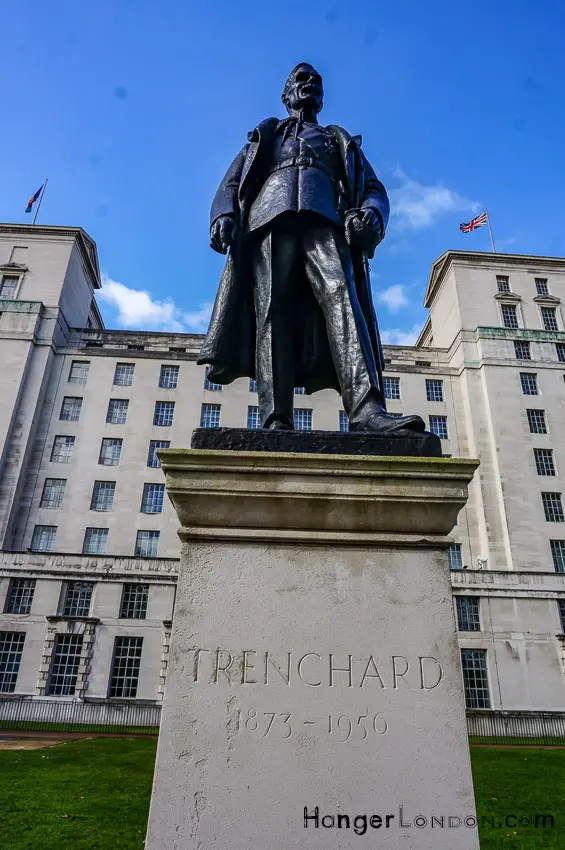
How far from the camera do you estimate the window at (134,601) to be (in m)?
39.8

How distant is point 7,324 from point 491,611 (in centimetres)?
4326

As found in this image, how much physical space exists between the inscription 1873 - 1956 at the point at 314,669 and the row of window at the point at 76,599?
39.6 metres

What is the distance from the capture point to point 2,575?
39625 millimetres

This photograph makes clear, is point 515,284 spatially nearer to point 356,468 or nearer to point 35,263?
point 35,263

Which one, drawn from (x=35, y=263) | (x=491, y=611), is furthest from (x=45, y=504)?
(x=491, y=611)

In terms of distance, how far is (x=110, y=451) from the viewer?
4628cm

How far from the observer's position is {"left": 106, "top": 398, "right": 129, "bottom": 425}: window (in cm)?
4747

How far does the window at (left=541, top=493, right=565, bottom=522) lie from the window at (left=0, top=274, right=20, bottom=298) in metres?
46.6

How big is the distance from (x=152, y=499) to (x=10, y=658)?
1392cm

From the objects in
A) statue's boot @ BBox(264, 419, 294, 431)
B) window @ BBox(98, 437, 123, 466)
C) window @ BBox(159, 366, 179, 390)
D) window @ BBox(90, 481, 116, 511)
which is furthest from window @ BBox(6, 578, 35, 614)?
statue's boot @ BBox(264, 419, 294, 431)

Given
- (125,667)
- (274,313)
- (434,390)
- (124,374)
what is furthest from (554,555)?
(274,313)

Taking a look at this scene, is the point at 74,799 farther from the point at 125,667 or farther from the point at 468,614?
the point at 468,614

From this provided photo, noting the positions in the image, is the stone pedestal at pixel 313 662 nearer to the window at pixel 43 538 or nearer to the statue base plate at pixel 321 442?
the statue base plate at pixel 321 442

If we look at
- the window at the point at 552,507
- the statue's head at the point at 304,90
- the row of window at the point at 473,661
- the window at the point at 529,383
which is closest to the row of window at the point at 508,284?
the window at the point at 529,383
